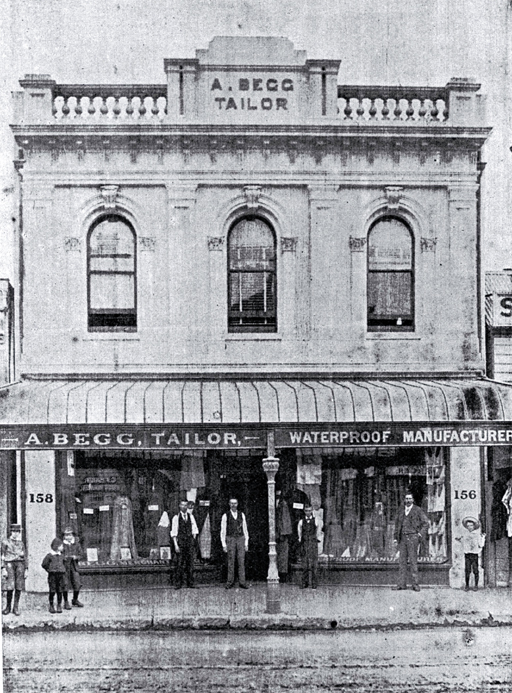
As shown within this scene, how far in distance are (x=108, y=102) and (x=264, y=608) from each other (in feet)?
24.2

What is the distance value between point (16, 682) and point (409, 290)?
7.47 metres

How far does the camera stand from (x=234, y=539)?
14.0 metres

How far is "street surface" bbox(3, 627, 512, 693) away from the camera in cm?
1187

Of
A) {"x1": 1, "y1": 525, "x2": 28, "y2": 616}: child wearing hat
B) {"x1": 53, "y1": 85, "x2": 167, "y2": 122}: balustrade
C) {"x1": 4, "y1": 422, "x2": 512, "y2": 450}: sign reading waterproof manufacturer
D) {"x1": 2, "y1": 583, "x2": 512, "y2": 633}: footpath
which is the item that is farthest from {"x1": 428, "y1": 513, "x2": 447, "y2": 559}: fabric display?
{"x1": 53, "y1": 85, "x2": 167, "y2": 122}: balustrade

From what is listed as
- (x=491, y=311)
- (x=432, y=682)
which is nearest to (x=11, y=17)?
(x=491, y=311)

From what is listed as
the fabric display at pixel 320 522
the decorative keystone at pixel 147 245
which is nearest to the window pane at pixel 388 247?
the decorative keystone at pixel 147 245

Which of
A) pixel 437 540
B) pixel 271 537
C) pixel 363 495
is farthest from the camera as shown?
pixel 363 495

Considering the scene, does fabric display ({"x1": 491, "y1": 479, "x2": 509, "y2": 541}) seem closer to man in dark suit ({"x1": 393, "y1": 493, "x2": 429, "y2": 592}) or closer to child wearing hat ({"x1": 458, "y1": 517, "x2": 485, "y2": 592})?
child wearing hat ({"x1": 458, "y1": 517, "x2": 485, "y2": 592})

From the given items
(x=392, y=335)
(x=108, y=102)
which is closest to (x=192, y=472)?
(x=392, y=335)

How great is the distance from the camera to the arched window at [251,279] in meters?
14.0

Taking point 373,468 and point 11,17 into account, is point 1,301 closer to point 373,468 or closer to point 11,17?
point 11,17

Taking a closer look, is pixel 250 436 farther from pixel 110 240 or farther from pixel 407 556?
pixel 110 240

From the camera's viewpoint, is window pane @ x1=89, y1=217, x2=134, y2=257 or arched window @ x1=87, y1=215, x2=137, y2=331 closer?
arched window @ x1=87, y1=215, x2=137, y2=331

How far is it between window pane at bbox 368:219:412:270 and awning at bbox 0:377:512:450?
1833 mm
